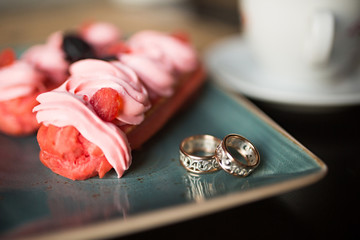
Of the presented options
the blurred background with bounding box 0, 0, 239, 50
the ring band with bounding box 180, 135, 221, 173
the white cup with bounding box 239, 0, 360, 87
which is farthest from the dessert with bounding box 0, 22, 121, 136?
the blurred background with bounding box 0, 0, 239, 50

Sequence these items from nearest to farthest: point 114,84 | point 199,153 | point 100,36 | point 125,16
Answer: point 114,84, point 199,153, point 100,36, point 125,16

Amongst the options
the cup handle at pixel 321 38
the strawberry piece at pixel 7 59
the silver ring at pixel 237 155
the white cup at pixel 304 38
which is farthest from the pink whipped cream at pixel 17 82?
the cup handle at pixel 321 38

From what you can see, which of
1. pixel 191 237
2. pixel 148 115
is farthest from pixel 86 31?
pixel 191 237

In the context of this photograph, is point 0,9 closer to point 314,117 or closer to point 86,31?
point 86,31

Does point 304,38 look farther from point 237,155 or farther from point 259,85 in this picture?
point 237,155

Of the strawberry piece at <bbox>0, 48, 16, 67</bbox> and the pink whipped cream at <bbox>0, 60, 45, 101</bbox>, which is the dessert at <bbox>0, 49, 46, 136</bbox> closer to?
the pink whipped cream at <bbox>0, 60, 45, 101</bbox>

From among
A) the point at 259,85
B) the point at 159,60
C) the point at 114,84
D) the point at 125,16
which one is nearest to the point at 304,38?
the point at 259,85
